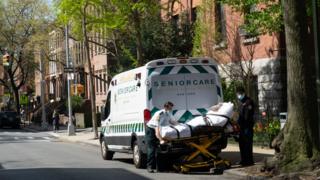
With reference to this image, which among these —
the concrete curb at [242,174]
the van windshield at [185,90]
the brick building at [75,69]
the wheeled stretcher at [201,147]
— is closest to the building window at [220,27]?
the van windshield at [185,90]

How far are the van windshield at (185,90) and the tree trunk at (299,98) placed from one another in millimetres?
3669

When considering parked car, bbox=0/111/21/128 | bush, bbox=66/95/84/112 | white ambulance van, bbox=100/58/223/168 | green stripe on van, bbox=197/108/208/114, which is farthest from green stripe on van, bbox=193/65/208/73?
parked car, bbox=0/111/21/128

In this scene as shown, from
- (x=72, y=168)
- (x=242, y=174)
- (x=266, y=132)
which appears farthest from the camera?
(x=266, y=132)

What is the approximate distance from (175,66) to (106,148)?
508 cm

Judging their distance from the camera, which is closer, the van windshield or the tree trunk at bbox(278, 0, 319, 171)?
the tree trunk at bbox(278, 0, 319, 171)

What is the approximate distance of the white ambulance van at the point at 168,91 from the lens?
15.9 metres

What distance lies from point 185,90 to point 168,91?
47cm

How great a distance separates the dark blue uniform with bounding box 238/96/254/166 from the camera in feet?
50.2

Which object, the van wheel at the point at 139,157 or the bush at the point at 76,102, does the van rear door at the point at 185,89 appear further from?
the bush at the point at 76,102

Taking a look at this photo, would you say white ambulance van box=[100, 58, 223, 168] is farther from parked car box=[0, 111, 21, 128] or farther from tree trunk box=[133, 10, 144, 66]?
parked car box=[0, 111, 21, 128]

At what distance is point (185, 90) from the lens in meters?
16.3

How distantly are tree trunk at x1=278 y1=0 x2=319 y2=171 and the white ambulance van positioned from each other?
142 inches

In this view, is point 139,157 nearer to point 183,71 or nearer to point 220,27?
point 183,71

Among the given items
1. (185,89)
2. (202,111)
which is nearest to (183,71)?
(185,89)
